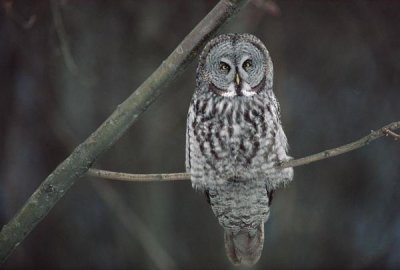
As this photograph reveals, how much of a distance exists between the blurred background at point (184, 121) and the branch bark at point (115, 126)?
273cm

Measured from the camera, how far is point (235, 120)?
2387mm

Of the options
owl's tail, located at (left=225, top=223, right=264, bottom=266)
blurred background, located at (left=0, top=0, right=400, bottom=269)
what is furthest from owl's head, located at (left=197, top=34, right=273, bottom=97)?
blurred background, located at (left=0, top=0, right=400, bottom=269)

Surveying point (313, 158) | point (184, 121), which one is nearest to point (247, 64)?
point (313, 158)

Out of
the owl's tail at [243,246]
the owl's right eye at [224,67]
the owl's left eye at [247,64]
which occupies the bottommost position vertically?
the owl's tail at [243,246]

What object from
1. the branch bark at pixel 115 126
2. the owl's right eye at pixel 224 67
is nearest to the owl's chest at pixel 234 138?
the owl's right eye at pixel 224 67

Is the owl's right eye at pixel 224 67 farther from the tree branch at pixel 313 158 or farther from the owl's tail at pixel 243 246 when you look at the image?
the owl's tail at pixel 243 246

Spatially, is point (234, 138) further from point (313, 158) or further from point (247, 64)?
point (313, 158)

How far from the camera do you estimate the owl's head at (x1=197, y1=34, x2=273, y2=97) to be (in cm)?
233

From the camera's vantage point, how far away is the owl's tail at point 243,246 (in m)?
2.81

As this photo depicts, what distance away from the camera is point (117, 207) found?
4.67m

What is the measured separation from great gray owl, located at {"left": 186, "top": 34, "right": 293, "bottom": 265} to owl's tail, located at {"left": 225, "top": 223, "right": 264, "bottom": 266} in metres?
0.37

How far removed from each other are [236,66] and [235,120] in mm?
195

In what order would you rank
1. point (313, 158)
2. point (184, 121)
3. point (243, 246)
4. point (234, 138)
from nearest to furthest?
point (313, 158), point (234, 138), point (243, 246), point (184, 121)

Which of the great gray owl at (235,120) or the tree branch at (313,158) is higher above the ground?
the great gray owl at (235,120)
